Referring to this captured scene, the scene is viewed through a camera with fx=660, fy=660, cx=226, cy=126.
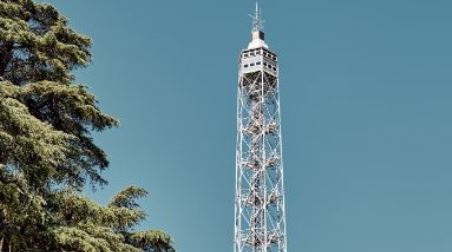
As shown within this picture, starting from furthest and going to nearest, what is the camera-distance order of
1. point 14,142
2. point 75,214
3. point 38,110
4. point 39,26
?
point 39,26
point 38,110
point 75,214
point 14,142

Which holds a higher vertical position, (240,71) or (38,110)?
(240,71)

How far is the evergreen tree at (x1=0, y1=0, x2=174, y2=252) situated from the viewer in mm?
12562

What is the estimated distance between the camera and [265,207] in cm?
4512

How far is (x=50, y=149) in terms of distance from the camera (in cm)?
1276

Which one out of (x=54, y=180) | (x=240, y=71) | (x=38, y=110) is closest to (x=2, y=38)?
(x=38, y=110)

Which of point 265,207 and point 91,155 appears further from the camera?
point 265,207

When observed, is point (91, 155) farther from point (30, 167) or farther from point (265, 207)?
point (265, 207)

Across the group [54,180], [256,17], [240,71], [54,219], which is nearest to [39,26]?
[54,180]

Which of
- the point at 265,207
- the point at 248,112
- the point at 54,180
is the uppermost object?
the point at 248,112

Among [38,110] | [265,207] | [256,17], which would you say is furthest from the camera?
[256,17]

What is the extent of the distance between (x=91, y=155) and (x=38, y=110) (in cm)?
194

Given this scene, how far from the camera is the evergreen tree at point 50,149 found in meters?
12.6

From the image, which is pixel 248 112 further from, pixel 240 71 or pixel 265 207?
pixel 265 207

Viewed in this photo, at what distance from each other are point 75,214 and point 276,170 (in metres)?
32.2
